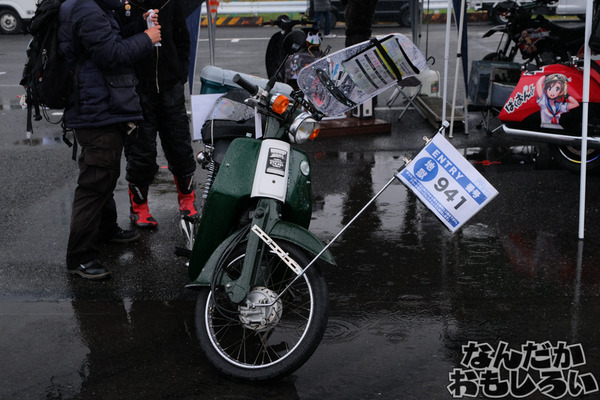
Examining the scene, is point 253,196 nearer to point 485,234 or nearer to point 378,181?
point 485,234

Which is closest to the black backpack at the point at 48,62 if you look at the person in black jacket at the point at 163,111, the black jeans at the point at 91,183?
the black jeans at the point at 91,183

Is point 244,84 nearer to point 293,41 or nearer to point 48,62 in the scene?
point 293,41

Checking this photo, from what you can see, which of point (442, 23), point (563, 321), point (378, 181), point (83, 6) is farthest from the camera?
point (442, 23)

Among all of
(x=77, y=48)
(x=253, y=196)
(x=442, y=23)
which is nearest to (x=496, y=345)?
(x=253, y=196)

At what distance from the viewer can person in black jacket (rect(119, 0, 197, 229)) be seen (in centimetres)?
534

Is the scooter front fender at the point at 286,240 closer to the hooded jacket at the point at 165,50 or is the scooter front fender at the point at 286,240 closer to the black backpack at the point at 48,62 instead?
the black backpack at the point at 48,62

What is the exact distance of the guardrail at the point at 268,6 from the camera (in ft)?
72.2

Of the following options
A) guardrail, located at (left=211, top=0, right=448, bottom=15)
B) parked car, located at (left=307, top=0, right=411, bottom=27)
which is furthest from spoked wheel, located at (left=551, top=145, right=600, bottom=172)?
guardrail, located at (left=211, top=0, right=448, bottom=15)

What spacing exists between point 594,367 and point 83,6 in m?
3.44

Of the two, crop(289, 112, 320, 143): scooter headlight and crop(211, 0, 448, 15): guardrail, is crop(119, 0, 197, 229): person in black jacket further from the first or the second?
crop(211, 0, 448, 15): guardrail

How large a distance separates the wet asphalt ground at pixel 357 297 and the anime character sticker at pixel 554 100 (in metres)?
0.58

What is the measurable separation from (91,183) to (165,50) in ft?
3.59

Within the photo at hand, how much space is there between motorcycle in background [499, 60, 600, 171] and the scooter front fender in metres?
3.32

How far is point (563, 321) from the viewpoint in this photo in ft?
14.2
